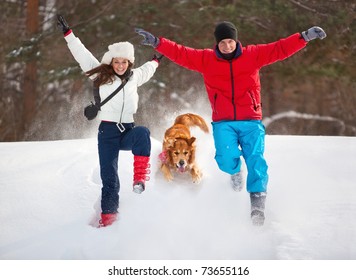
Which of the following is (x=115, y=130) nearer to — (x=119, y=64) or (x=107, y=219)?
(x=119, y=64)

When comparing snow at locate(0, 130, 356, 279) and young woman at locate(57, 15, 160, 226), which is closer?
snow at locate(0, 130, 356, 279)

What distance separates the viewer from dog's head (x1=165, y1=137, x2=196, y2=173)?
4.84 metres

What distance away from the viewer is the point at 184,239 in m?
3.81

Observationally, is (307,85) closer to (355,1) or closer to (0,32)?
(355,1)

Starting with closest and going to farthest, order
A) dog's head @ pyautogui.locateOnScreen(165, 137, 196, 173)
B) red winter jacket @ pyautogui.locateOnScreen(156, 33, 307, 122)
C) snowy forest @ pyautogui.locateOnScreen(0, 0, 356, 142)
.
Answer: red winter jacket @ pyautogui.locateOnScreen(156, 33, 307, 122), dog's head @ pyautogui.locateOnScreen(165, 137, 196, 173), snowy forest @ pyautogui.locateOnScreen(0, 0, 356, 142)

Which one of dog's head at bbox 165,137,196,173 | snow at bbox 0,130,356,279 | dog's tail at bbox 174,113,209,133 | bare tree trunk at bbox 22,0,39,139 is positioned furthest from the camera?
bare tree trunk at bbox 22,0,39,139

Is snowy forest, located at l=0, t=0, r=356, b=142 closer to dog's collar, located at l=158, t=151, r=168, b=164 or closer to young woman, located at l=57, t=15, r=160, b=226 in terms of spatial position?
dog's collar, located at l=158, t=151, r=168, b=164

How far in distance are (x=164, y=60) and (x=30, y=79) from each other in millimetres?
4062

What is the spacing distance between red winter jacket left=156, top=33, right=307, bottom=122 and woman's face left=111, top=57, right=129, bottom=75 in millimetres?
346

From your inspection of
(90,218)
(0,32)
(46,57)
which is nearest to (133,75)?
(90,218)

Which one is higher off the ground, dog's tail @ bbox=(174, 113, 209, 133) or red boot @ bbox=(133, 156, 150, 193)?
dog's tail @ bbox=(174, 113, 209, 133)

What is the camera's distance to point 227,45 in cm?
401

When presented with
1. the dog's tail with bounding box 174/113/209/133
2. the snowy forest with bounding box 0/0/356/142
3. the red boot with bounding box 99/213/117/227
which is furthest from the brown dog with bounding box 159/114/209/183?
the snowy forest with bounding box 0/0/356/142

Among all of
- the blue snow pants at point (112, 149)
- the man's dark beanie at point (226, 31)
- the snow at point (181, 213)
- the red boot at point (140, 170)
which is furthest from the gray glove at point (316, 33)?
the red boot at point (140, 170)
